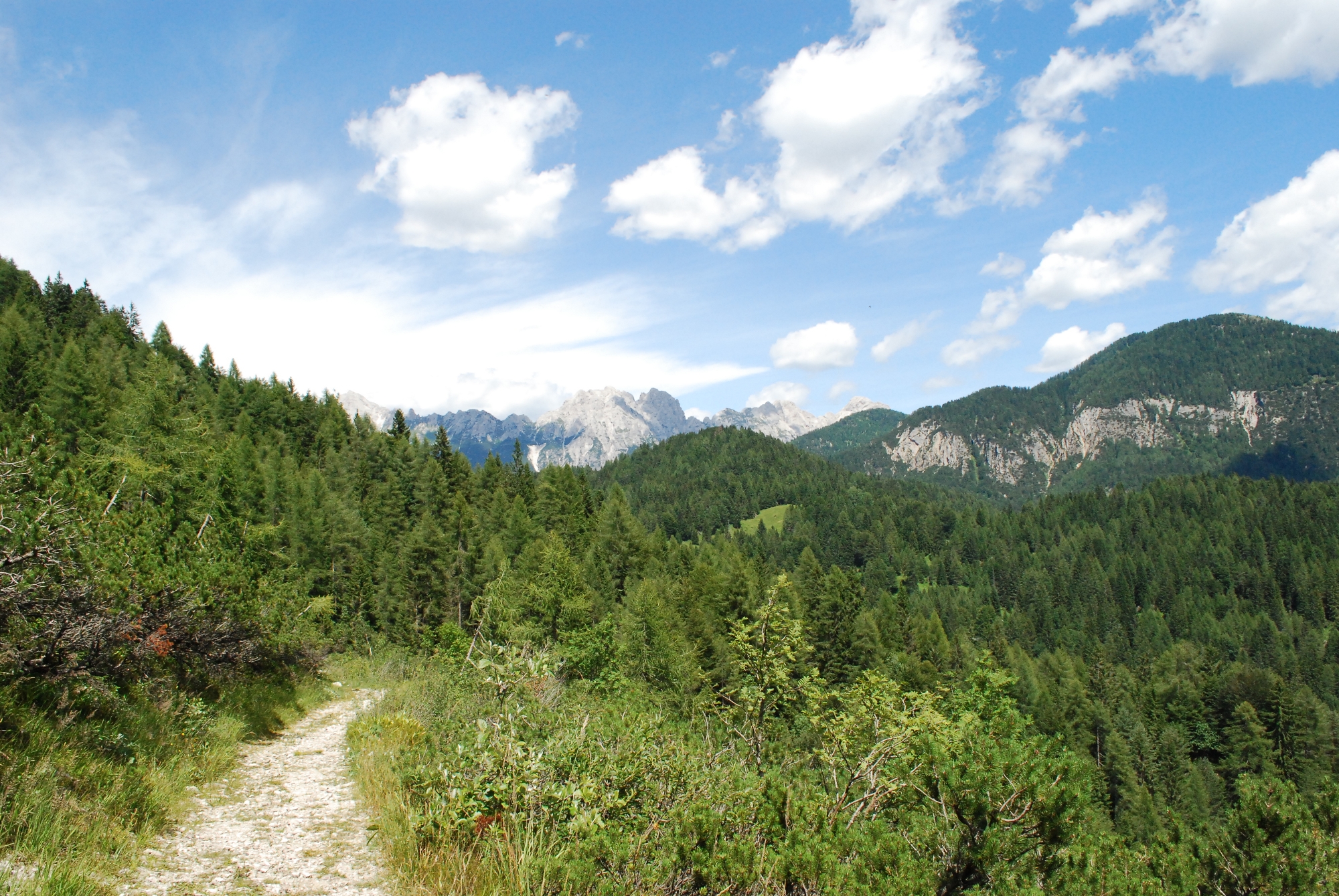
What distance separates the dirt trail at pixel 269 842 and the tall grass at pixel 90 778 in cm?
34

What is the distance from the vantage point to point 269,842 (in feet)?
24.7

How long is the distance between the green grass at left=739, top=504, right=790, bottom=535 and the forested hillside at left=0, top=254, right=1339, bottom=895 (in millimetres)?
92089

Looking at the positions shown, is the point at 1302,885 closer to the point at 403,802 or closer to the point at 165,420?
the point at 403,802

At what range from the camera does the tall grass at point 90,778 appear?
525 centimetres

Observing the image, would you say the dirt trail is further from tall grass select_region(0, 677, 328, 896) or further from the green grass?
the green grass

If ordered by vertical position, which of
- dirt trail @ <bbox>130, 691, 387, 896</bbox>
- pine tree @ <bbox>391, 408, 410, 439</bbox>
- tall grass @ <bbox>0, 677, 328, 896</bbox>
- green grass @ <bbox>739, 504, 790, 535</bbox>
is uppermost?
pine tree @ <bbox>391, 408, 410, 439</bbox>

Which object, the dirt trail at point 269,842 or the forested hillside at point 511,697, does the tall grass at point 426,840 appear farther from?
the dirt trail at point 269,842

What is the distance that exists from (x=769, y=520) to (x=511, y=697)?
173335mm

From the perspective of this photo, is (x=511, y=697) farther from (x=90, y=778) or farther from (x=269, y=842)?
(x=90, y=778)

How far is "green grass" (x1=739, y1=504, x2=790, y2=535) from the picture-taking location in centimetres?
17025

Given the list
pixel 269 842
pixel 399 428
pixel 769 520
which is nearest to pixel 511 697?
pixel 269 842

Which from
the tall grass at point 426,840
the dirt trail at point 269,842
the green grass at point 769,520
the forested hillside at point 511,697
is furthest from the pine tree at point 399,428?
the green grass at point 769,520

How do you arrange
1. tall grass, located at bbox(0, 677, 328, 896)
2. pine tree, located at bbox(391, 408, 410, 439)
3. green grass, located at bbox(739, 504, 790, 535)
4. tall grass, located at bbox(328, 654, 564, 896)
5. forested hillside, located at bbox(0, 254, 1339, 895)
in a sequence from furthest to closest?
green grass, located at bbox(739, 504, 790, 535) → pine tree, located at bbox(391, 408, 410, 439) → forested hillside, located at bbox(0, 254, 1339, 895) → tall grass, located at bbox(328, 654, 564, 896) → tall grass, located at bbox(0, 677, 328, 896)

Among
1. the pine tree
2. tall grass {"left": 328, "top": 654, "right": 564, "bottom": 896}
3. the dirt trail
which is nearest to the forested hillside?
tall grass {"left": 328, "top": 654, "right": 564, "bottom": 896}
